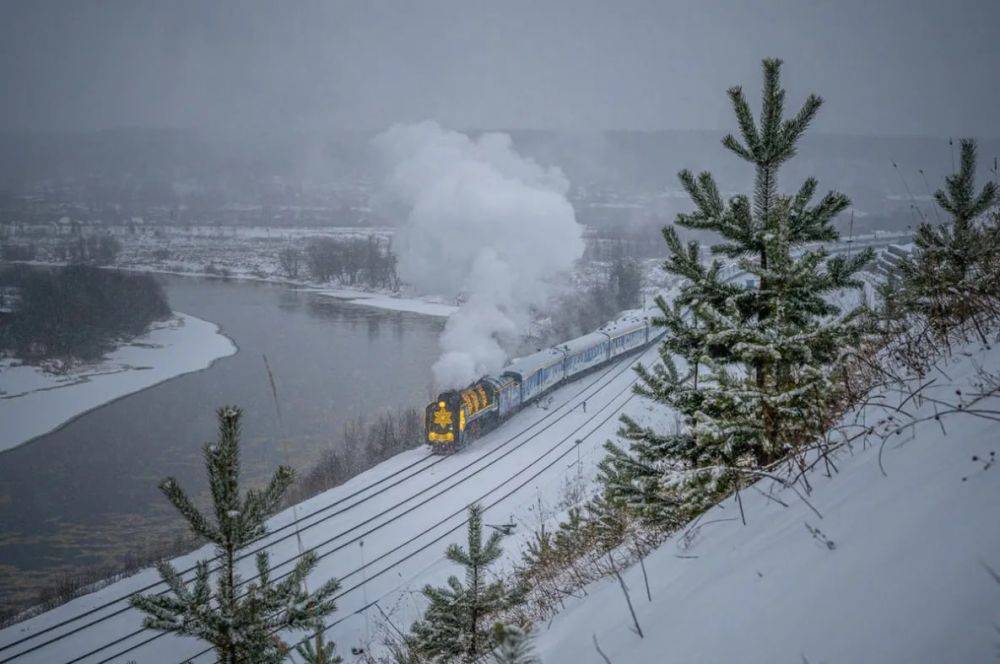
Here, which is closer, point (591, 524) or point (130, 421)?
point (591, 524)

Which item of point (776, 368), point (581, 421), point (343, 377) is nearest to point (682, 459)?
point (776, 368)

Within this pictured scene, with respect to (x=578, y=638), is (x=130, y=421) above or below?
below

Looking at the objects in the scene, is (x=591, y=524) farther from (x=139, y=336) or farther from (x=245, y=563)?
(x=139, y=336)

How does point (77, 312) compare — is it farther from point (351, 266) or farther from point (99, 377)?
point (351, 266)

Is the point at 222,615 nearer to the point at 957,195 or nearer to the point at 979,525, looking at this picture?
the point at 979,525

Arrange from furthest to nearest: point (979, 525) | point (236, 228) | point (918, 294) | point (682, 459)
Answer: point (236, 228) → point (918, 294) → point (682, 459) → point (979, 525)

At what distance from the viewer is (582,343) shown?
35000 millimetres

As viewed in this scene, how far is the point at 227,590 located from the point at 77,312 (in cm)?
6218

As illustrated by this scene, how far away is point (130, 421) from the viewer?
111ft

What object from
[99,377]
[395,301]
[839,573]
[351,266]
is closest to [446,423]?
[839,573]

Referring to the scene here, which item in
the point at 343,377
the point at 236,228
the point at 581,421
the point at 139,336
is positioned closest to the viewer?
the point at 581,421

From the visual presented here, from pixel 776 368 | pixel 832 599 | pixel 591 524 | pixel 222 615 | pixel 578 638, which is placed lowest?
pixel 591 524

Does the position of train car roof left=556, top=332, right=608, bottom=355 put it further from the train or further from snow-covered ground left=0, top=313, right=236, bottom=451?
snow-covered ground left=0, top=313, right=236, bottom=451

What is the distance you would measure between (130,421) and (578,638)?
39241mm
